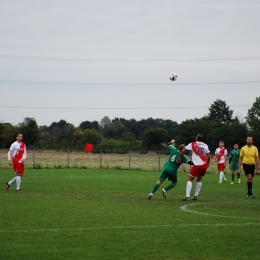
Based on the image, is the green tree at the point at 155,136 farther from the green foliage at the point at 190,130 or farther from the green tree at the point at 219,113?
the green tree at the point at 219,113

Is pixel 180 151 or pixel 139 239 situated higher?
pixel 180 151

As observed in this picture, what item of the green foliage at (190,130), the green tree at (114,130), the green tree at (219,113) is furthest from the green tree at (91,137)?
the green tree at (114,130)

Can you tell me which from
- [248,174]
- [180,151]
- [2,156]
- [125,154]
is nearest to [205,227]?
[180,151]

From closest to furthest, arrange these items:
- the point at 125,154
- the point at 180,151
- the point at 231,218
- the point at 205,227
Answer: the point at 205,227
the point at 231,218
the point at 180,151
the point at 125,154

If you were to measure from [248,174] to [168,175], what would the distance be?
11.1 ft

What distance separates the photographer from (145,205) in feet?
56.0

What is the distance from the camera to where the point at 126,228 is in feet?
39.7

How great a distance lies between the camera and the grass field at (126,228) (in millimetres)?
9508

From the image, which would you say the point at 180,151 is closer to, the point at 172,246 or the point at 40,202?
the point at 40,202

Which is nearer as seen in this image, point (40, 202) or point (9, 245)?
point (9, 245)

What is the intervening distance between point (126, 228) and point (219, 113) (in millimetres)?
107519

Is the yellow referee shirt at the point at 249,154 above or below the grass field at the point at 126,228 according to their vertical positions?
above

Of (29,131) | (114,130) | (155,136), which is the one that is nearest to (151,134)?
(155,136)

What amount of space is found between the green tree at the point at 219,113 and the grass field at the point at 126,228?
3891 inches
